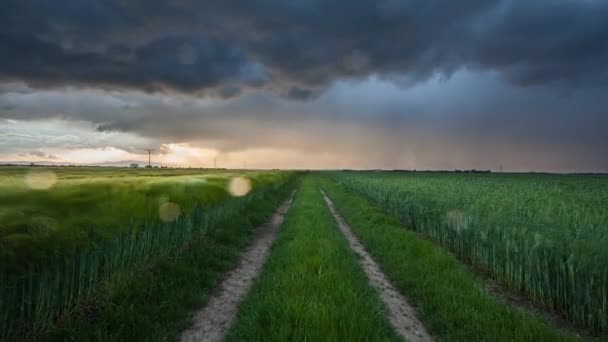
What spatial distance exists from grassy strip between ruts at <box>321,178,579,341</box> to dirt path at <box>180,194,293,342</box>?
405 cm

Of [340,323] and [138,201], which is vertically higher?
[138,201]

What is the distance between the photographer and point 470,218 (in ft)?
34.5

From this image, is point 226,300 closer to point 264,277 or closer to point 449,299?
point 264,277

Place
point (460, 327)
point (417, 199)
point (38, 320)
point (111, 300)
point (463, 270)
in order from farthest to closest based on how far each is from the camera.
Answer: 1. point (417, 199)
2. point (463, 270)
3. point (111, 300)
4. point (460, 327)
5. point (38, 320)

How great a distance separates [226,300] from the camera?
293 inches

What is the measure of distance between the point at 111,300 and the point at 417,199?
49.2ft

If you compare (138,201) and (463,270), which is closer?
(138,201)

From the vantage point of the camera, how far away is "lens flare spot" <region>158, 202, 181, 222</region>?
9.42m

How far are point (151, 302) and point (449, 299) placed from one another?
6.48 metres

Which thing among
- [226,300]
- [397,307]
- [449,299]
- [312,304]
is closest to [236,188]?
[226,300]

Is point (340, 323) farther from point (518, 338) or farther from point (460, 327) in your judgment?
point (518, 338)

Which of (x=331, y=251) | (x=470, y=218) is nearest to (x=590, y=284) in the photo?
(x=470, y=218)

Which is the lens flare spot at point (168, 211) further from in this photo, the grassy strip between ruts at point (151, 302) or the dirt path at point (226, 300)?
the dirt path at point (226, 300)

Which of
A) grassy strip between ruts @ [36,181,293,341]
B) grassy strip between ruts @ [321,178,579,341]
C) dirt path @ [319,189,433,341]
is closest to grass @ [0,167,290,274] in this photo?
grassy strip between ruts @ [36,181,293,341]
